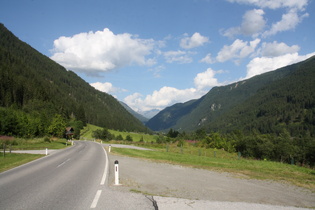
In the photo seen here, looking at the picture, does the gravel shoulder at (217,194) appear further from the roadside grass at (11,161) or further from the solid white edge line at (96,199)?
the roadside grass at (11,161)

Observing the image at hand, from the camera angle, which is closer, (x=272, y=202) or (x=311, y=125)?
(x=272, y=202)

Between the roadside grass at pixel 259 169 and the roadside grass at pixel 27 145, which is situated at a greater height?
the roadside grass at pixel 27 145

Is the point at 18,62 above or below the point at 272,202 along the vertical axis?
above

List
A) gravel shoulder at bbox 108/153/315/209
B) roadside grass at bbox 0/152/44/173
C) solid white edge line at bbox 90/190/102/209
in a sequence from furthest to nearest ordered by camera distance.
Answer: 1. roadside grass at bbox 0/152/44/173
2. gravel shoulder at bbox 108/153/315/209
3. solid white edge line at bbox 90/190/102/209

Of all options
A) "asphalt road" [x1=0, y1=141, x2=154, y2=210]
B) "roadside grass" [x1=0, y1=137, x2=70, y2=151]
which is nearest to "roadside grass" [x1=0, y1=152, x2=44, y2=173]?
"asphalt road" [x1=0, y1=141, x2=154, y2=210]

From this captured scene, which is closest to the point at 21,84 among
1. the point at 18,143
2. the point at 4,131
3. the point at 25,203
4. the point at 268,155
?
the point at 4,131

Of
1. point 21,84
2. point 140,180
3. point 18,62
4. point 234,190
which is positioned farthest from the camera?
point 18,62

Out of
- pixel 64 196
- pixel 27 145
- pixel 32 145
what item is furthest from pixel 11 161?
pixel 32 145

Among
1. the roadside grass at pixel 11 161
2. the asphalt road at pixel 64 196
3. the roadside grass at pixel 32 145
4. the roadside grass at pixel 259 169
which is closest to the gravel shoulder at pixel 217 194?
the asphalt road at pixel 64 196

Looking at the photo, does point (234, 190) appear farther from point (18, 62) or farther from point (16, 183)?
point (18, 62)

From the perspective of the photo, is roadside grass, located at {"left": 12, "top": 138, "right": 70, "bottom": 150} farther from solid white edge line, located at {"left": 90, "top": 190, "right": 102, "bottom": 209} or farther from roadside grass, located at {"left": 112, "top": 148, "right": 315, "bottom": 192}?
solid white edge line, located at {"left": 90, "top": 190, "right": 102, "bottom": 209}

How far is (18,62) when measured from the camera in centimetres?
14500

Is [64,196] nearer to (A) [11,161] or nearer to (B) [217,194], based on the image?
(B) [217,194]

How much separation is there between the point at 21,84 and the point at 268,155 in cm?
10826
